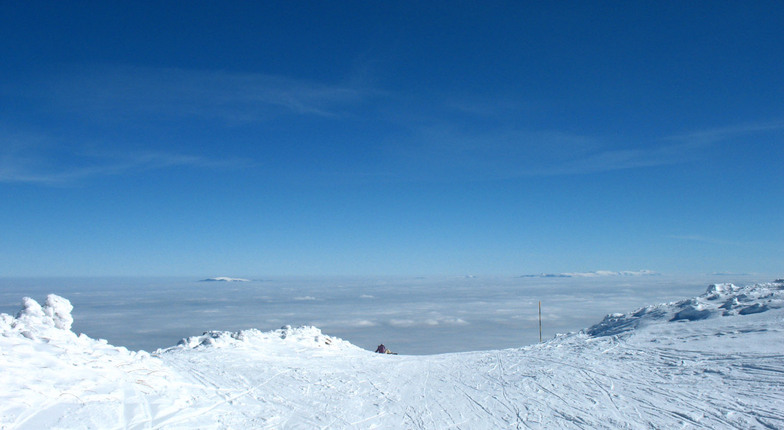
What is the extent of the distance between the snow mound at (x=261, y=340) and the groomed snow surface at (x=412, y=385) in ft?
7.27

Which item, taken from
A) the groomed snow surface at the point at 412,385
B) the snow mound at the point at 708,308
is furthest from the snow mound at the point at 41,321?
the snow mound at the point at 708,308

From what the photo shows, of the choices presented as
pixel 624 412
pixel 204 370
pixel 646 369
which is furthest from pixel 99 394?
pixel 646 369

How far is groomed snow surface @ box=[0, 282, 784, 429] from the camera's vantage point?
19.3 feet

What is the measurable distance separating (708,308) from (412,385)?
33.7 ft

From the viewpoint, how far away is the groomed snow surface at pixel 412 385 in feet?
19.3

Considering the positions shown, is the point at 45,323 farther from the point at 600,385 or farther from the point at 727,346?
the point at 727,346

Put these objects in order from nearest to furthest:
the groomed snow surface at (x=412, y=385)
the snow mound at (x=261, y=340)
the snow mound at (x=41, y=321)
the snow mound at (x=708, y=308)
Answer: the groomed snow surface at (x=412, y=385)
the snow mound at (x=41, y=321)
the snow mound at (x=708, y=308)
the snow mound at (x=261, y=340)

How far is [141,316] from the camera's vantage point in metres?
35.7

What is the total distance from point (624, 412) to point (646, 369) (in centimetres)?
275

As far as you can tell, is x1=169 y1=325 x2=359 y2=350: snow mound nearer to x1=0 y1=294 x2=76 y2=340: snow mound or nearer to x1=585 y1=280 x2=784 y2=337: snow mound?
x1=0 y1=294 x2=76 y2=340: snow mound

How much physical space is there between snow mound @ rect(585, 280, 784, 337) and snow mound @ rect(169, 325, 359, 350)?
8950mm

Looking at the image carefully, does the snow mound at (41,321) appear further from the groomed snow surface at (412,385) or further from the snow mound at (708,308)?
the snow mound at (708,308)

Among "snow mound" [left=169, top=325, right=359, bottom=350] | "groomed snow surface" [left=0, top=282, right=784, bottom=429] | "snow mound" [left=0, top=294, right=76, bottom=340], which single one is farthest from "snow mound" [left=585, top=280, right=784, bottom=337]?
"snow mound" [left=0, top=294, right=76, bottom=340]

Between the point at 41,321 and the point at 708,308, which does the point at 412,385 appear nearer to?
the point at 41,321
